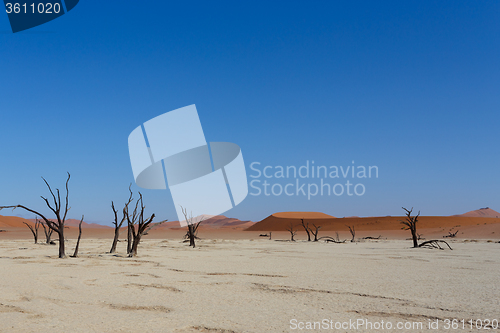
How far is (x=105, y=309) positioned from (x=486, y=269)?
10.7m

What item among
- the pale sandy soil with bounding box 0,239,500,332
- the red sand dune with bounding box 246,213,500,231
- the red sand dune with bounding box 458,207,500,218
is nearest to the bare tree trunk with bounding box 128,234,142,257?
the pale sandy soil with bounding box 0,239,500,332

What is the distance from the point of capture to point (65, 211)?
14656mm

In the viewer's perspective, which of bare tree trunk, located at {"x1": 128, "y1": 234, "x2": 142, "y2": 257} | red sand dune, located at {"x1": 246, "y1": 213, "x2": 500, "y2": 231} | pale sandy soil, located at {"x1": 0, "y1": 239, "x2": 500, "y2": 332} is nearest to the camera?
pale sandy soil, located at {"x1": 0, "y1": 239, "x2": 500, "y2": 332}

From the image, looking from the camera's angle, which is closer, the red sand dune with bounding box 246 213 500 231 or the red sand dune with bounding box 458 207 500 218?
the red sand dune with bounding box 246 213 500 231

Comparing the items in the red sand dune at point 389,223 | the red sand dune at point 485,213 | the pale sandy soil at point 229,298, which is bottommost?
the pale sandy soil at point 229,298

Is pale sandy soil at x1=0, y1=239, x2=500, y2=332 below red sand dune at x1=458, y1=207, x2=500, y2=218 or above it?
below

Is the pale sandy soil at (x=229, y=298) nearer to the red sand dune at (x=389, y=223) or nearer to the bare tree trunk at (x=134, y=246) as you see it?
the bare tree trunk at (x=134, y=246)

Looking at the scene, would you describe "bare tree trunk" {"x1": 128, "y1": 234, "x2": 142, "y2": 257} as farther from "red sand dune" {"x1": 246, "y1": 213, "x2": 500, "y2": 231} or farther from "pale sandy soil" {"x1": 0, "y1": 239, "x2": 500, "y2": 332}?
"red sand dune" {"x1": 246, "y1": 213, "x2": 500, "y2": 231}

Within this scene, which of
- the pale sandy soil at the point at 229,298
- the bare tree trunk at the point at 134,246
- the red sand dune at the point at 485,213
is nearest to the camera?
the pale sandy soil at the point at 229,298

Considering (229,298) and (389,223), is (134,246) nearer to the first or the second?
(229,298)

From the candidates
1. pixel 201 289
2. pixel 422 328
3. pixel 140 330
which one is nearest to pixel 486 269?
pixel 422 328

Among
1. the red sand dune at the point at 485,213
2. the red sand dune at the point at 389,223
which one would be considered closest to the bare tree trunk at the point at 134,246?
the red sand dune at the point at 389,223

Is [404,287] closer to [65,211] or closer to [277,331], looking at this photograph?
[277,331]

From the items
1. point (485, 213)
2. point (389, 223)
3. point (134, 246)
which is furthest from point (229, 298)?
point (485, 213)
